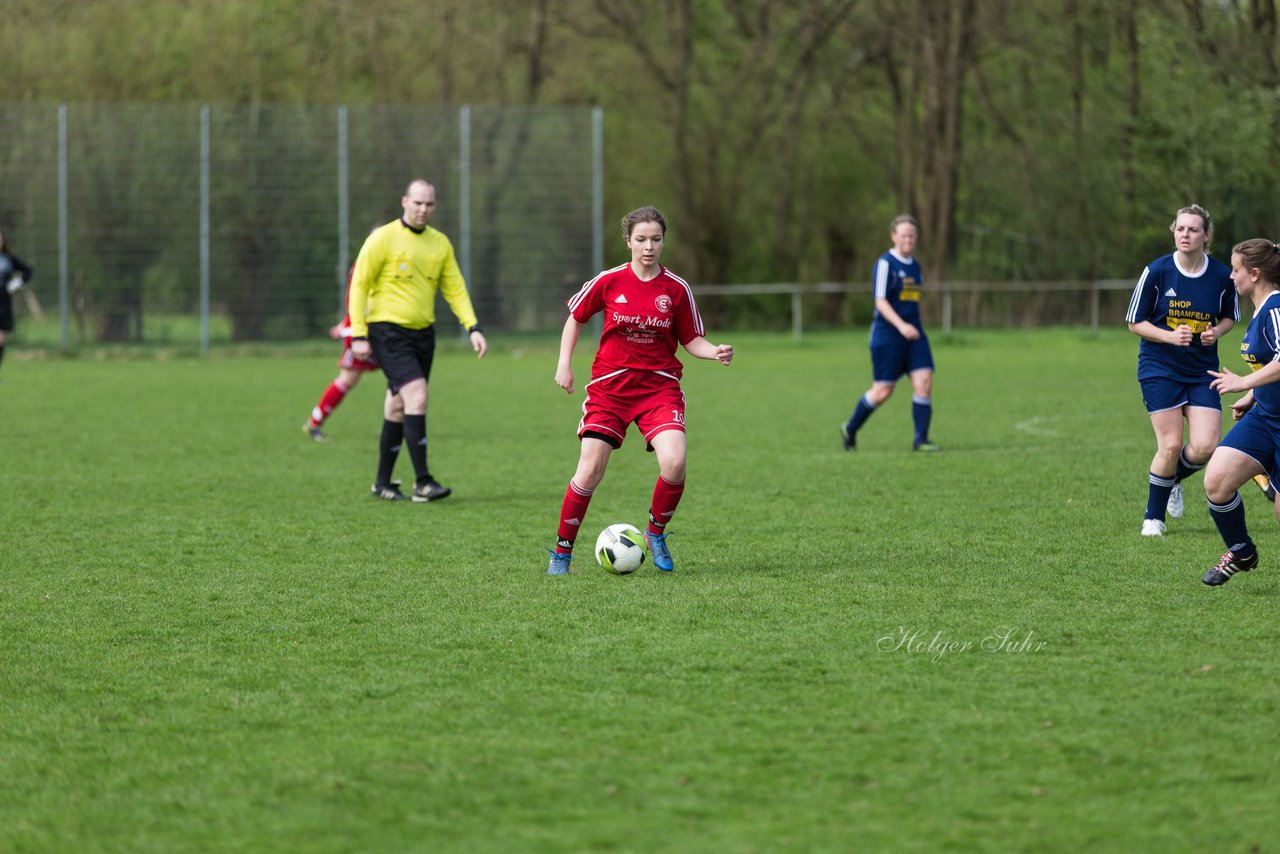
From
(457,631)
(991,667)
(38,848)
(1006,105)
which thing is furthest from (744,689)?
(1006,105)

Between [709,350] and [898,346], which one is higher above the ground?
[709,350]

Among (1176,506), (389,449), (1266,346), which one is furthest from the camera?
(389,449)

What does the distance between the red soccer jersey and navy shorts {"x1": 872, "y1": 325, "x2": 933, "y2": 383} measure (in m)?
5.49

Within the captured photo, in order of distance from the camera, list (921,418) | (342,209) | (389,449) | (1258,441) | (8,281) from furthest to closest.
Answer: (342,209)
(8,281)
(921,418)
(389,449)
(1258,441)

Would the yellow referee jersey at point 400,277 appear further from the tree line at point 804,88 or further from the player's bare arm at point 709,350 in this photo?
the tree line at point 804,88

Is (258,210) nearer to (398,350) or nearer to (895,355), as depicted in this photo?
(895,355)

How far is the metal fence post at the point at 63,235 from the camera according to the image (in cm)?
2712

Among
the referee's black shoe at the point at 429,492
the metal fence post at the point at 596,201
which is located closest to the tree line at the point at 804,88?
the metal fence post at the point at 596,201

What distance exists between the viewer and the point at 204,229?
27.6 meters

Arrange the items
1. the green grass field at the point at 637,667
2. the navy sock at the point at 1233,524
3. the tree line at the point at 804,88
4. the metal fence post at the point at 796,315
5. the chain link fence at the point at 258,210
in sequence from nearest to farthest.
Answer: the green grass field at the point at 637,667 → the navy sock at the point at 1233,524 → the chain link fence at the point at 258,210 → the metal fence post at the point at 796,315 → the tree line at the point at 804,88

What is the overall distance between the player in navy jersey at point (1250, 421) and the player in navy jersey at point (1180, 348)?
1284 mm

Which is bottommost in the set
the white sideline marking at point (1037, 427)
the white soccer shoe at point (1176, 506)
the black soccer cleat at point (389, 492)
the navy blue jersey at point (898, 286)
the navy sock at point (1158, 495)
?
the black soccer cleat at point (389, 492)

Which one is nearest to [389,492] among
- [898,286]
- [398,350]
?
[398,350]

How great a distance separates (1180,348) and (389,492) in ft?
15.9
